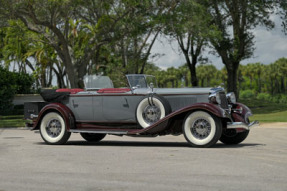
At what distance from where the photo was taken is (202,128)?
10.5 m

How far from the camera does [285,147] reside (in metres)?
10.9

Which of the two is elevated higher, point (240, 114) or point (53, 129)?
point (240, 114)

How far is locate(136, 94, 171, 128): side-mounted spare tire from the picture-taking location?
1088 centimetres

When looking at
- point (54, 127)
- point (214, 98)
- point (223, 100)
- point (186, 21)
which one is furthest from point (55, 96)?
point (186, 21)

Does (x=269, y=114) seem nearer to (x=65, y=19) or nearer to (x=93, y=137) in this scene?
(x=65, y=19)

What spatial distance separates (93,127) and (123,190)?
6.11 meters

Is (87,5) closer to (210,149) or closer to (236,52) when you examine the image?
(236,52)

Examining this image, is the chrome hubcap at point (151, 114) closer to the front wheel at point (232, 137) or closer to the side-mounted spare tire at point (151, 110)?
the side-mounted spare tire at point (151, 110)

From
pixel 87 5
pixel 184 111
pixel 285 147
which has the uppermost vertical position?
pixel 87 5

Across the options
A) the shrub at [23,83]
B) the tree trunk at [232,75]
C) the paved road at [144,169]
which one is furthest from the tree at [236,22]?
the paved road at [144,169]

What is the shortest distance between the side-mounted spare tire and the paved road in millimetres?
665

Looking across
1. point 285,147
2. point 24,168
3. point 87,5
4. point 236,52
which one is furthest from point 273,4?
point 24,168

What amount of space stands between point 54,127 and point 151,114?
268 cm

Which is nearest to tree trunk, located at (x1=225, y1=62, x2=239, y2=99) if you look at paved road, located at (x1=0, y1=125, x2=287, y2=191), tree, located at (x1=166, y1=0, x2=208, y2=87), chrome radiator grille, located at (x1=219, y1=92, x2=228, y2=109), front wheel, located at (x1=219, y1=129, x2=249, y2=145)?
tree, located at (x1=166, y1=0, x2=208, y2=87)
